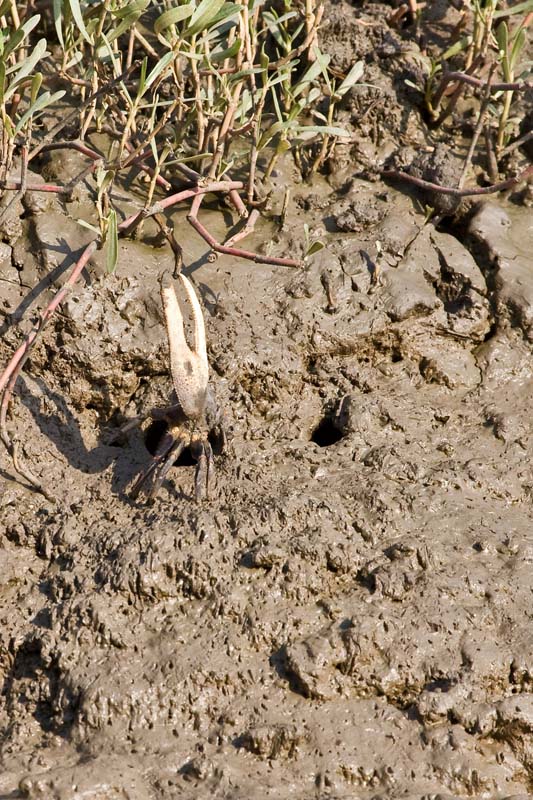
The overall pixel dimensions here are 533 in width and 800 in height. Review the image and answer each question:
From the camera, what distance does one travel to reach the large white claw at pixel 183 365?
148 inches

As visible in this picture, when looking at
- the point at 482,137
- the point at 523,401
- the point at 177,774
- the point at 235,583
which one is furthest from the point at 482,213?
the point at 177,774

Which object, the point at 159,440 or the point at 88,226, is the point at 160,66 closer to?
the point at 88,226

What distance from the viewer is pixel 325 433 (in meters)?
4.25

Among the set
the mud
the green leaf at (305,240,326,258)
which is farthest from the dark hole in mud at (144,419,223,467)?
the green leaf at (305,240,326,258)

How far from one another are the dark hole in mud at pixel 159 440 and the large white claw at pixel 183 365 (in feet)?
0.74

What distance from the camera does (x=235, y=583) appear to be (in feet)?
11.4

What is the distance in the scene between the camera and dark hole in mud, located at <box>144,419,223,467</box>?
4.01 m

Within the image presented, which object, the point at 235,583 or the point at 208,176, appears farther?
the point at 208,176

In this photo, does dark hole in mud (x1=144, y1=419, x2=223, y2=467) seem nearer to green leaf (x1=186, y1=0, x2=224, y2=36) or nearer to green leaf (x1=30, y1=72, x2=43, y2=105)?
green leaf (x1=30, y1=72, x2=43, y2=105)

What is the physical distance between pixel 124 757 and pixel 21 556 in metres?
0.92

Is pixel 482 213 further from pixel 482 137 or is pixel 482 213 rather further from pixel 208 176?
pixel 208 176

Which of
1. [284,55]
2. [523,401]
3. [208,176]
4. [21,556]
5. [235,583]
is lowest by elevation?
[21,556]

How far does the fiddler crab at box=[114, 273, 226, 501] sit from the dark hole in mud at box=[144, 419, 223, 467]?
0.30ft

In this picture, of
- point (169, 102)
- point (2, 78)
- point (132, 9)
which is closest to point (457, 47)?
point (169, 102)
